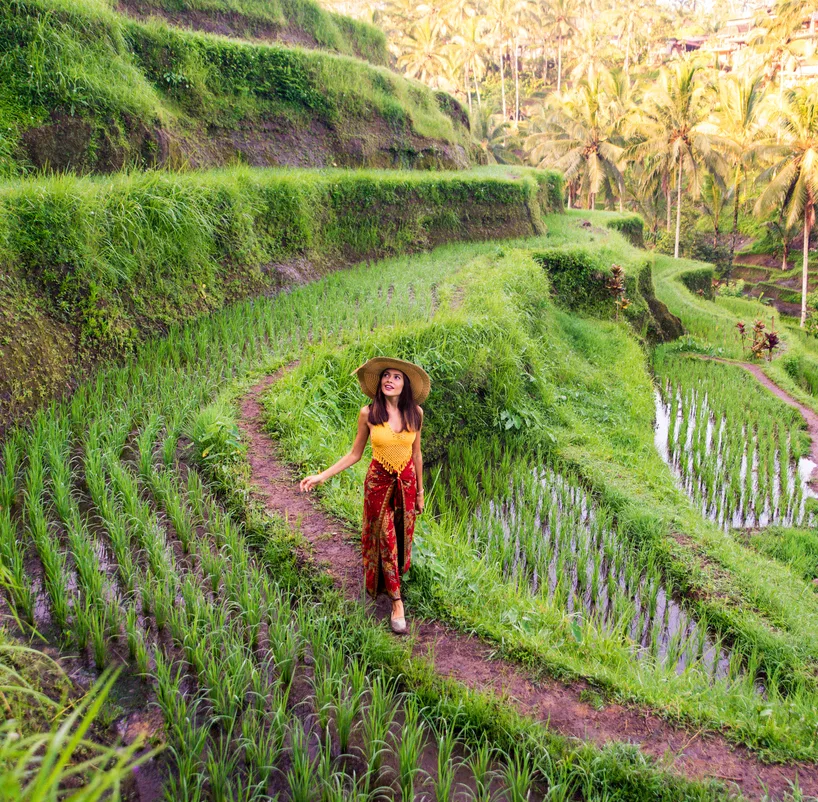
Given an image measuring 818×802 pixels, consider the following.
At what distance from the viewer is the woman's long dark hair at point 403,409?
3.20 m

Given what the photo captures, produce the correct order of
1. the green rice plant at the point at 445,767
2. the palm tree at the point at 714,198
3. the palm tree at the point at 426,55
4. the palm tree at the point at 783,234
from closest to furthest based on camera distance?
1. the green rice plant at the point at 445,767
2. the palm tree at the point at 714,198
3. the palm tree at the point at 783,234
4. the palm tree at the point at 426,55

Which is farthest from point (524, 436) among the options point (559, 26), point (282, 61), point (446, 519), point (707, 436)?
point (559, 26)

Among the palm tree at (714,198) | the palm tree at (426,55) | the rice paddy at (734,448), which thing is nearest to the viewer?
the rice paddy at (734,448)

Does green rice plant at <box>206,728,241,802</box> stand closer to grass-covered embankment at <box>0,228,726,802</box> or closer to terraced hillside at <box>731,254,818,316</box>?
grass-covered embankment at <box>0,228,726,802</box>

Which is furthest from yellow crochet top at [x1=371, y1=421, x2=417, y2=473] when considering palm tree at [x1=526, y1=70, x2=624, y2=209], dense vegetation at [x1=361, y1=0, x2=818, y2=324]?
palm tree at [x1=526, y1=70, x2=624, y2=209]

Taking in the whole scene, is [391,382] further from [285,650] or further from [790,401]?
[790,401]

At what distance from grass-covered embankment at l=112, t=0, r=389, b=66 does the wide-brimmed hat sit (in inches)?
426

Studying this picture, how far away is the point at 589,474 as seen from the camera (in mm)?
6094

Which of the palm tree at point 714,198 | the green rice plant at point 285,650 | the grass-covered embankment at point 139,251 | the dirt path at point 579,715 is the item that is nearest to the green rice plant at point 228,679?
the green rice plant at point 285,650

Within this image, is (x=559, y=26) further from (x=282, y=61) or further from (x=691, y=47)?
Result: (x=282, y=61)

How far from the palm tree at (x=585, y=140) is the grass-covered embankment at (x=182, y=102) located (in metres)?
12.2

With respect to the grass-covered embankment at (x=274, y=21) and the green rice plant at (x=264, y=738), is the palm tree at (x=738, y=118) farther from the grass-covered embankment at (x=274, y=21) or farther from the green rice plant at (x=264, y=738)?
the green rice plant at (x=264, y=738)

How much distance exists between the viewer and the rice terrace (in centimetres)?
259

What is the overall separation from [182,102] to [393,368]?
8378 millimetres
